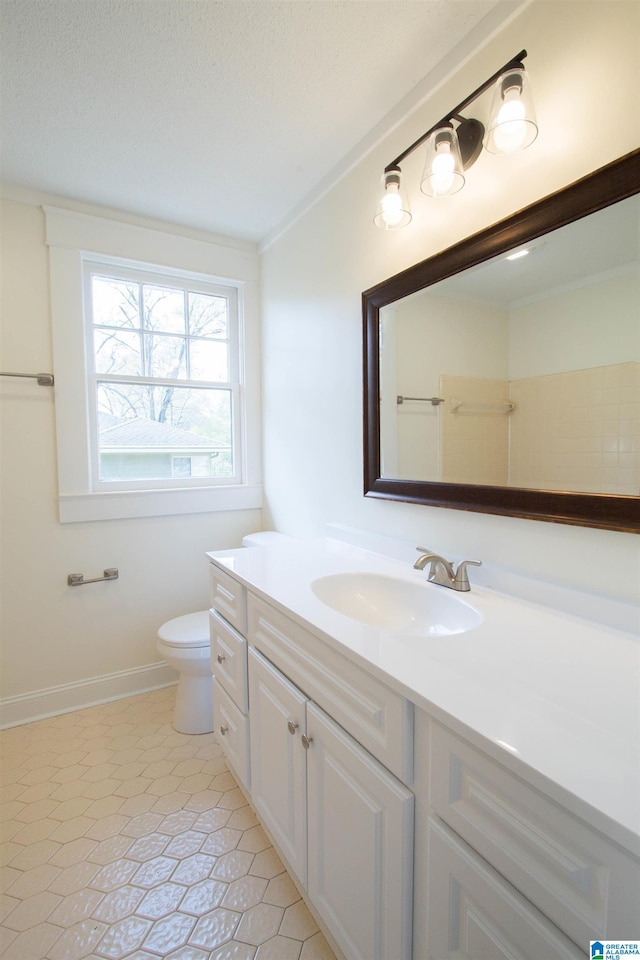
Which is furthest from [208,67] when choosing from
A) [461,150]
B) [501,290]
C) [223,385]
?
[223,385]

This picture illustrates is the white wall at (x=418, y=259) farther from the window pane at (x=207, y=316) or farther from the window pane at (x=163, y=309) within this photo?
the window pane at (x=163, y=309)

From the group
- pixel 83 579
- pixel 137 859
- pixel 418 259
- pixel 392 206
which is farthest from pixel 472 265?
pixel 83 579

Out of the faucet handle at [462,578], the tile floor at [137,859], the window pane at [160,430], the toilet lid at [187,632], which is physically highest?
the window pane at [160,430]

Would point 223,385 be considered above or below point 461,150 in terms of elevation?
below

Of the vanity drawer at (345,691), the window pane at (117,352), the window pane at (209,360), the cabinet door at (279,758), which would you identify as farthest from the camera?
the window pane at (209,360)

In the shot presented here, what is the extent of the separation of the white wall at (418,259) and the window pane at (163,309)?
0.48 meters

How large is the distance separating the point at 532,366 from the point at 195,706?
190 cm

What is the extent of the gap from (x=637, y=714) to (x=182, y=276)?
8.40 feet

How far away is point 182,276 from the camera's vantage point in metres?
2.34

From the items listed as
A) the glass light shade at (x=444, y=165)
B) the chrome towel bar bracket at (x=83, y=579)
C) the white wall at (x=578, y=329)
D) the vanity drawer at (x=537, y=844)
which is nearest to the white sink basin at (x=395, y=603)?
the vanity drawer at (x=537, y=844)

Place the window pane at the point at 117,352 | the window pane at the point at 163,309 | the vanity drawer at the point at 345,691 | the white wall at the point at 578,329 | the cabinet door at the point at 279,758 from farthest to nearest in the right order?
the window pane at the point at 163,309 → the window pane at the point at 117,352 → the cabinet door at the point at 279,758 → the white wall at the point at 578,329 → the vanity drawer at the point at 345,691

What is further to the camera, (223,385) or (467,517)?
(223,385)

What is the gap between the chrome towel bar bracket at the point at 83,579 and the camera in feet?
6.82

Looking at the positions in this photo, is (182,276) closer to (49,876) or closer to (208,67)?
(208,67)
